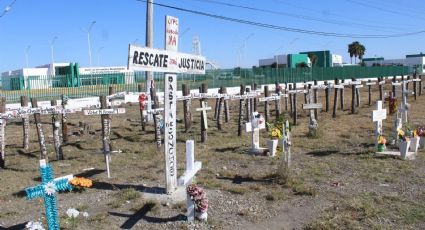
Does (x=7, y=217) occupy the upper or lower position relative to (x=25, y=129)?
lower

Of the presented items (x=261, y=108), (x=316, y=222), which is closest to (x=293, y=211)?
(x=316, y=222)

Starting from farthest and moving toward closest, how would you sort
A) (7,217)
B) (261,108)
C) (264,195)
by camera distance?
(261,108) < (264,195) < (7,217)

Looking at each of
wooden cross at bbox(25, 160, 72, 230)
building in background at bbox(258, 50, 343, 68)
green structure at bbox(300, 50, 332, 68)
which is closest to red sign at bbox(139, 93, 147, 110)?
wooden cross at bbox(25, 160, 72, 230)

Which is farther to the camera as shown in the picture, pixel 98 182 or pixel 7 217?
pixel 98 182

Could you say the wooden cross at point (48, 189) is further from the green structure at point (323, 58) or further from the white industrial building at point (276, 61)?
the green structure at point (323, 58)

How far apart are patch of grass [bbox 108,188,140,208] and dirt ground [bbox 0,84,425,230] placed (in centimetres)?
2

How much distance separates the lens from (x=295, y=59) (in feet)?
279

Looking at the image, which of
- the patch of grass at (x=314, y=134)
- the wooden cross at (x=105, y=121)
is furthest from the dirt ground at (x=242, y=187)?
the wooden cross at (x=105, y=121)

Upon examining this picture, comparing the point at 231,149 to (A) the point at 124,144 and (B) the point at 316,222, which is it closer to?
(A) the point at 124,144

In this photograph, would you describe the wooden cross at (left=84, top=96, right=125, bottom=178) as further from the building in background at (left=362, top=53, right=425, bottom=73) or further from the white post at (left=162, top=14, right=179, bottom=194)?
the building in background at (left=362, top=53, right=425, bottom=73)

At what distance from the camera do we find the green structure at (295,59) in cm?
8394

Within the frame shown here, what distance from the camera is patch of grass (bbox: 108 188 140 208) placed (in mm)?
7844

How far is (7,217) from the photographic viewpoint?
7359 millimetres

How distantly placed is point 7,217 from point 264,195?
4.19 metres
